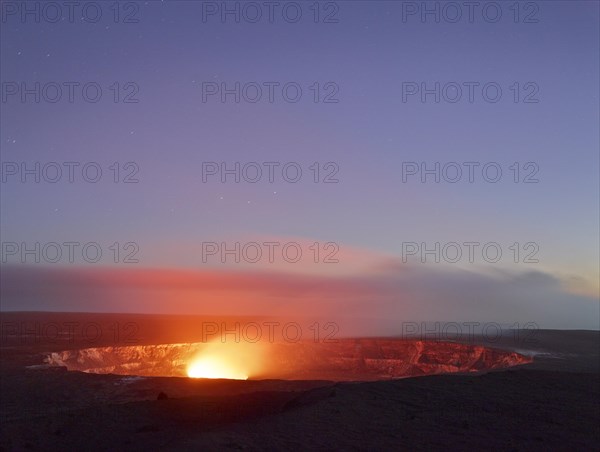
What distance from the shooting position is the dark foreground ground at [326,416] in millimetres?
13695

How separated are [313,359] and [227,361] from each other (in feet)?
21.6

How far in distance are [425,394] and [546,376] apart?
646cm

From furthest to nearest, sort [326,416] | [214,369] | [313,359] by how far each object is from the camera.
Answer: [313,359]
[214,369]
[326,416]

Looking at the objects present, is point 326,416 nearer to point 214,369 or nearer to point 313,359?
point 214,369

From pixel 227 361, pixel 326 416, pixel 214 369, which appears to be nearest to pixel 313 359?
pixel 227 361

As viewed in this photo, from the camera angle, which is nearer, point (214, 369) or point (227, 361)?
point (214, 369)

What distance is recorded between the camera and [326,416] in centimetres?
1590

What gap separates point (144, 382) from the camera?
27.1 meters

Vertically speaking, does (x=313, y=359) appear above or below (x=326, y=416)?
below

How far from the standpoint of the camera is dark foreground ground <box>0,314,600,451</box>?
1370 centimetres

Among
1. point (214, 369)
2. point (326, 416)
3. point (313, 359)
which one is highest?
point (326, 416)

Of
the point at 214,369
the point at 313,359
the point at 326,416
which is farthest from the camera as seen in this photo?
the point at 313,359

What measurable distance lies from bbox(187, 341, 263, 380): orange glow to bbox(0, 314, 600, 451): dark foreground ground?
1908 centimetres

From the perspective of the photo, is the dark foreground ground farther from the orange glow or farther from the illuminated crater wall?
the orange glow
